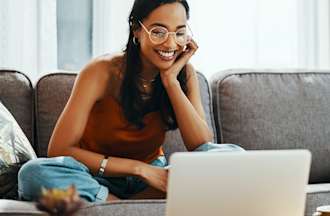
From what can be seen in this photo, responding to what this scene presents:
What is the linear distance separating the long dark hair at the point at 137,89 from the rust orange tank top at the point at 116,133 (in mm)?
22

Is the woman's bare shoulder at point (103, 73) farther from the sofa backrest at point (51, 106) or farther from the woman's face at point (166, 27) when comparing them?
the sofa backrest at point (51, 106)

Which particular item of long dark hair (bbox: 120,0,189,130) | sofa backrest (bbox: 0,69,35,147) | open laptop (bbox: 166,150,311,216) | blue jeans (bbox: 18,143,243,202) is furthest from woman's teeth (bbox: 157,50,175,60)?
open laptop (bbox: 166,150,311,216)

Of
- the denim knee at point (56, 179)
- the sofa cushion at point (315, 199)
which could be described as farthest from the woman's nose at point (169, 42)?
the sofa cushion at point (315, 199)

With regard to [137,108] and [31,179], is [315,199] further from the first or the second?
[31,179]

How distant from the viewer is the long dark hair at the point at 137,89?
7.29 ft

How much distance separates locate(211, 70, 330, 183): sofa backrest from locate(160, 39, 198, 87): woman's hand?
1.20ft

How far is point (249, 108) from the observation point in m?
2.61

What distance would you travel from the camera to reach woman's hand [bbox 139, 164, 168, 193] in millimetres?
2039

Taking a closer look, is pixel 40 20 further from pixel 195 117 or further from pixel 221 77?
pixel 195 117

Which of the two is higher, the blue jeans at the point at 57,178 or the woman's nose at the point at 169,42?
the woman's nose at the point at 169,42

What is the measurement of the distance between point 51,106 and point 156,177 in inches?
23.5

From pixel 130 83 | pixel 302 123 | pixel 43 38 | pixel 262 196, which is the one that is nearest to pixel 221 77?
pixel 302 123

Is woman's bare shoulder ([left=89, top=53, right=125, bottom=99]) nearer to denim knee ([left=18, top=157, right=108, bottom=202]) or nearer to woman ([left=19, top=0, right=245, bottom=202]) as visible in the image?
woman ([left=19, top=0, right=245, bottom=202])

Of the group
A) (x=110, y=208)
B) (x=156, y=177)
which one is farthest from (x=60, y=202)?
(x=156, y=177)
